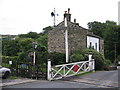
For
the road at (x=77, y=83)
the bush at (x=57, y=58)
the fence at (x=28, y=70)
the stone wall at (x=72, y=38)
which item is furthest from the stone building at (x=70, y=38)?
the road at (x=77, y=83)

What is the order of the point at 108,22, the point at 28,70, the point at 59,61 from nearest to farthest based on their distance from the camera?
the point at 28,70, the point at 59,61, the point at 108,22

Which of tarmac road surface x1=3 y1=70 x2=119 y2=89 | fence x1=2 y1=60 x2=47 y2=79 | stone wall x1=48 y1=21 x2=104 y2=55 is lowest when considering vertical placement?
tarmac road surface x1=3 y1=70 x2=119 y2=89

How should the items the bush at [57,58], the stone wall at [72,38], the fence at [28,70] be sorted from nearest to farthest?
the fence at [28,70]
the bush at [57,58]
the stone wall at [72,38]

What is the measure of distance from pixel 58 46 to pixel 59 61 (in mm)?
4619

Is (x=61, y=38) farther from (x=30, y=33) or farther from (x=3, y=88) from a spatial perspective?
(x=30, y=33)

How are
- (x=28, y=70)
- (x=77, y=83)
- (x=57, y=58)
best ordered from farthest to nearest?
1. (x=57, y=58)
2. (x=28, y=70)
3. (x=77, y=83)

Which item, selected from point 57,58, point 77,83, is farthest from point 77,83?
point 57,58

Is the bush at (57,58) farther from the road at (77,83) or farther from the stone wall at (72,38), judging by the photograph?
the road at (77,83)

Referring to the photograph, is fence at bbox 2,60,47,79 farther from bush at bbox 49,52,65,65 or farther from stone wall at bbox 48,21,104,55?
stone wall at bbox 48,21,104,55

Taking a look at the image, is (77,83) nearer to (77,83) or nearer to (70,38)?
(77,83)

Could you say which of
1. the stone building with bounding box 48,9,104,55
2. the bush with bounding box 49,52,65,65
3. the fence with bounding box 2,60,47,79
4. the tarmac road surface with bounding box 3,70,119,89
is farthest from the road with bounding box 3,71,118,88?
the stone building with bounding box 48,9,104,55

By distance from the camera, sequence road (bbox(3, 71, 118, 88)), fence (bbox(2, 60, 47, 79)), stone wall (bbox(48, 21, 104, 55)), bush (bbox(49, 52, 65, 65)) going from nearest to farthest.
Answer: road (bbox(3, 71, 118, 88)) → fence (bbox(2, 60, 47, 79)) → bush (bbox(49, 52, 65, 65)) → stone wall (bbox(48, 21, 104, 55))

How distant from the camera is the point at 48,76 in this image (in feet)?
43.9

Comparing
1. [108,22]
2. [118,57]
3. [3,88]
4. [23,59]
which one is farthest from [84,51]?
[108,22]
